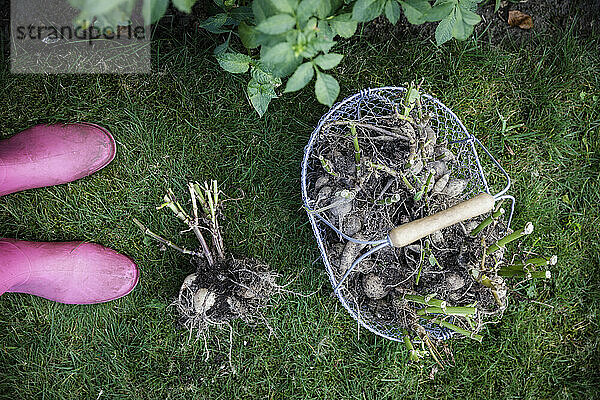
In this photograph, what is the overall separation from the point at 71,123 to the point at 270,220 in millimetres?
694

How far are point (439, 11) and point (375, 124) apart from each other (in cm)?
33

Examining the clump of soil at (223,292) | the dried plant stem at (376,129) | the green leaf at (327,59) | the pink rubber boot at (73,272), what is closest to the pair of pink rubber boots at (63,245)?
the pink rubber boot at (73,272)

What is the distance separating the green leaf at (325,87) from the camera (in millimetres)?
949

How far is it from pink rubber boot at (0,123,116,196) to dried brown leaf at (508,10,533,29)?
1.35 metres

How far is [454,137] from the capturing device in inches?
58.2

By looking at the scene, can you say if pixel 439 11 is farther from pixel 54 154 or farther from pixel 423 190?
pixel 54 154

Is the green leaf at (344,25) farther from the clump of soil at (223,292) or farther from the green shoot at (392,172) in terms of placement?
the clump of soil at (223,292)

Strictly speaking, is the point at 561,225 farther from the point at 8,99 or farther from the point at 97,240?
the point at 8,99

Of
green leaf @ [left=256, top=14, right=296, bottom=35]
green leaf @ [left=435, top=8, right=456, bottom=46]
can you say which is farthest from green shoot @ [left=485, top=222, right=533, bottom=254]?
green leaf @ [left=256, top=14, right=296, bottom=35]

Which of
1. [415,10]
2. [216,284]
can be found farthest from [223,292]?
[415,10]

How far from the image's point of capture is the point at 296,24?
2.95 feet

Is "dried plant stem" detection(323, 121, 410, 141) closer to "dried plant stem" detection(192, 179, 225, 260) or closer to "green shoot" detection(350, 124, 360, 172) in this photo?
"green shoot" detection(350, 124, 360, 172)

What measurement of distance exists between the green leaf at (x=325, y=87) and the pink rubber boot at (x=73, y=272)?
898mm

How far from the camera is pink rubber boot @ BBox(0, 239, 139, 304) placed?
1.43 m
